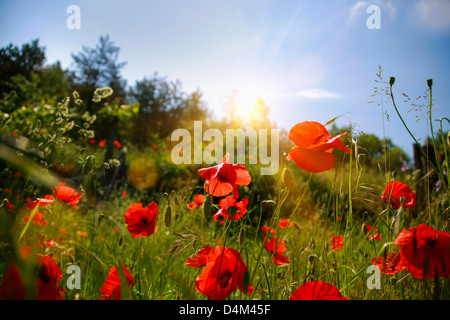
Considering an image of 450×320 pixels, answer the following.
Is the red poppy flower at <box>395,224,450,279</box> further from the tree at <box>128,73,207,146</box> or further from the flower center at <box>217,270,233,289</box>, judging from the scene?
the tree at <box>128,73,207,146</box>

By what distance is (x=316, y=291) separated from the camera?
0.52 meters

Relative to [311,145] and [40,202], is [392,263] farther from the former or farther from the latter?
[40,202]

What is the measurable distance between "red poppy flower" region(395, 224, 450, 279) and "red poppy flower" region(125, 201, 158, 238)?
633 millimetres

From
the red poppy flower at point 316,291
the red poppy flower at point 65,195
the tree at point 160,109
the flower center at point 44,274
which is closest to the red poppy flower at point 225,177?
the red poppy flower at point 316,291

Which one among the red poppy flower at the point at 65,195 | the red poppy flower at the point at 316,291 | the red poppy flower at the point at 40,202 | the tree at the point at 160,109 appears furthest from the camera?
the tree at the point at 160,109

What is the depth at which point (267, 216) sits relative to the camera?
4055 millimetres

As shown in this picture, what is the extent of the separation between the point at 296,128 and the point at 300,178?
570cm

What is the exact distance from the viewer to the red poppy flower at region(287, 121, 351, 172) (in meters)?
0.63

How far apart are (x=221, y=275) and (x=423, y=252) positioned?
0.43m

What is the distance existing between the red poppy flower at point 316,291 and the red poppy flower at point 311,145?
0.24 metres

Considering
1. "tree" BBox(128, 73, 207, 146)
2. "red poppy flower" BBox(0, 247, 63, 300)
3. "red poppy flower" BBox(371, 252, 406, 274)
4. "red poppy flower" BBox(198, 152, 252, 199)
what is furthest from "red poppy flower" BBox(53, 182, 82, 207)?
"tree" BBox(128, 73, 207, 146)

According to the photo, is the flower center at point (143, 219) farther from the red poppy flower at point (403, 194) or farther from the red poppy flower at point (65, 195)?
the red poppy flower at point (403, 194)

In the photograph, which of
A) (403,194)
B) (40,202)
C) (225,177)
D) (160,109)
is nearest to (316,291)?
(225,177)

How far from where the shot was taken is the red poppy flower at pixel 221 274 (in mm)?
580
